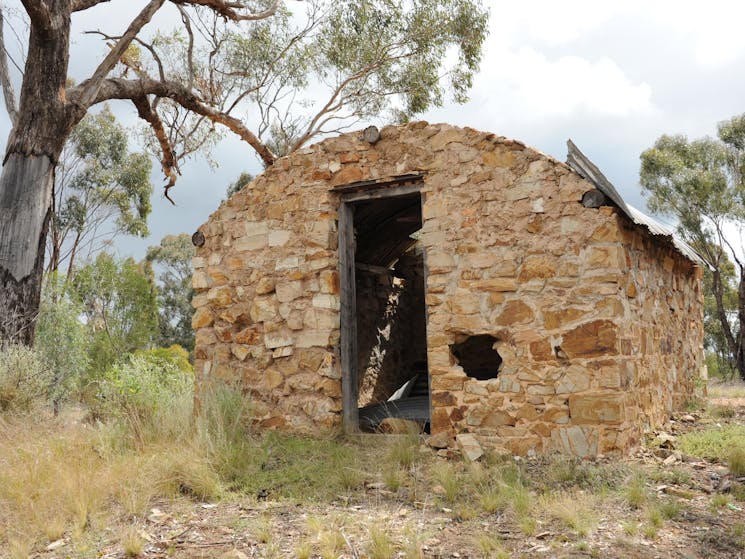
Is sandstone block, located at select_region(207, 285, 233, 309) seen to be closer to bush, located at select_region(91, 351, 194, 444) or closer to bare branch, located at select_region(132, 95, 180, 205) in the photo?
bush, located at select_region(91, 351, 194, 444)

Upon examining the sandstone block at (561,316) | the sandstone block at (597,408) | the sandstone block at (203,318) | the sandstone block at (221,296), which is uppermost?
the sandstone block at (221,296)

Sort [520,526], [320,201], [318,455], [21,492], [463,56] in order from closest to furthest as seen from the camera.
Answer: [520,526]
[21,492]
[318,455]
[320,201]
[463,56]

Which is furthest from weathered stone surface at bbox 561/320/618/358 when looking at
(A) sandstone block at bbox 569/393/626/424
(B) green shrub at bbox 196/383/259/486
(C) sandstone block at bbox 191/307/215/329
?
(C) sandstone block at bbox 191/307/215/329

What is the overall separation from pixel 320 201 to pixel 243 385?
219cm

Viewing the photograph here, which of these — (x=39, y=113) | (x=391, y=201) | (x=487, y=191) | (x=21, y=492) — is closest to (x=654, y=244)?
(x=487, y=191)

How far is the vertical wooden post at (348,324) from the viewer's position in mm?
7258

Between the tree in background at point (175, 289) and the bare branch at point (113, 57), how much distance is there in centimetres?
1516

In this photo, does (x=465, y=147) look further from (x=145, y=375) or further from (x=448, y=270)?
(x=145, y=375)

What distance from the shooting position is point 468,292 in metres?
6.56

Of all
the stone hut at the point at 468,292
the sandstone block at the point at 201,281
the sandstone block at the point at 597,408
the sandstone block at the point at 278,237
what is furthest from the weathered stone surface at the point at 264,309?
the sandstone block at the point at 597,408

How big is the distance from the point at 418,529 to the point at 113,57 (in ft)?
28.2

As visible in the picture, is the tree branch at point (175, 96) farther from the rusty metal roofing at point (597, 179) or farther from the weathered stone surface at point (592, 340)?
the weathered stone surface at point (592, 340)

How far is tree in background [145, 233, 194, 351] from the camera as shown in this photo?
25.2m

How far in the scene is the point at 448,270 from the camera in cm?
668
